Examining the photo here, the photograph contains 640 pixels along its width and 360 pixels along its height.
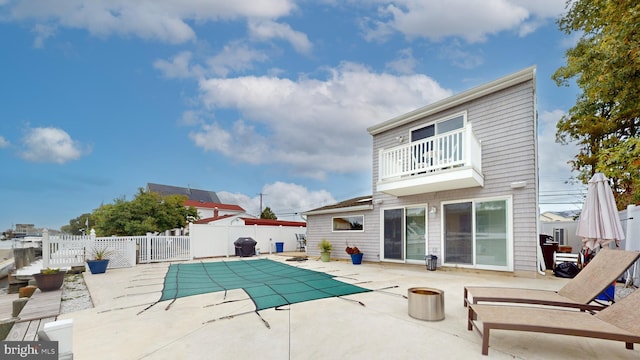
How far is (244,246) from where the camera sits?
13.9m

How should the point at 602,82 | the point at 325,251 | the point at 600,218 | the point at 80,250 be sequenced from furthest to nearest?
the point at 325,251 < the point at 80,250 < the point at 602,82 < the point at 600,218

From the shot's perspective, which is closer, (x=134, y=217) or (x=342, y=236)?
(x=342, y=236)

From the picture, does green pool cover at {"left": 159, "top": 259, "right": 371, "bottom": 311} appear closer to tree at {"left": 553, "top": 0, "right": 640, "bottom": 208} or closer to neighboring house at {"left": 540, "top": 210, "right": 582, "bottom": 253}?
tree at {"left": 553, "top": 0, "right": 640, "bottom": 208}

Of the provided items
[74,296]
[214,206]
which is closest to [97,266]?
[74,296]

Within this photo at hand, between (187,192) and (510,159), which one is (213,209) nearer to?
(187,192)

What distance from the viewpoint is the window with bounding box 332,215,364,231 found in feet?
38.2

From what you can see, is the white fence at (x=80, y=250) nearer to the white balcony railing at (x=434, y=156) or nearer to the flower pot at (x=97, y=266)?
the flower pot at (x=97, y=266)

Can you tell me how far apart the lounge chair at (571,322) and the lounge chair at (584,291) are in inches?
16.9

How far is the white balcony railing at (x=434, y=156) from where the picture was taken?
760 cm

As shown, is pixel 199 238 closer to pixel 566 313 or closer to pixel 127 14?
pixel 127 14

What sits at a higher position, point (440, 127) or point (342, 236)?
point (440, 127)

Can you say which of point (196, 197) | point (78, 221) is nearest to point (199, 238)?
point (196, 197)

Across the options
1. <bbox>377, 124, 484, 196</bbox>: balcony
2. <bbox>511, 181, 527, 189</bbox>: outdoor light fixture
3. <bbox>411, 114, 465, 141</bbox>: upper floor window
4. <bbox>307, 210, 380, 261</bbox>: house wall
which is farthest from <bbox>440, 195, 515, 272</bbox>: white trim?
<bbox>307, 210, 380, 261</bbox>: house wall

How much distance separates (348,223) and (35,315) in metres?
9.59
